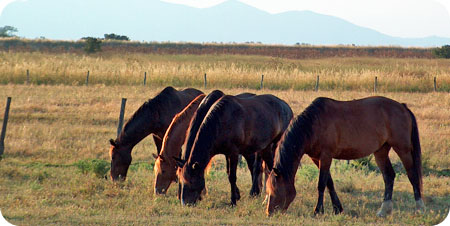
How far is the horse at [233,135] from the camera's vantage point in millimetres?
8445

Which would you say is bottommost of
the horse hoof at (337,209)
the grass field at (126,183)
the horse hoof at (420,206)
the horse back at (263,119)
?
the grass field at (126,183)

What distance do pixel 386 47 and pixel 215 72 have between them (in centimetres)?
4166

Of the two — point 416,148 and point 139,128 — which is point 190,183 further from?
point 416,148

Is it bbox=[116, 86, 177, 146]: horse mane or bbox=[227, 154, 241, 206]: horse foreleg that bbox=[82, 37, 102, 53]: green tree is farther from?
bbox=[227, 154, 241, 206]: horse foreleg

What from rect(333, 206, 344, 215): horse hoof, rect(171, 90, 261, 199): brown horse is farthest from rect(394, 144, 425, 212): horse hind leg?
rect(171, 90, 261, 199): brown horse

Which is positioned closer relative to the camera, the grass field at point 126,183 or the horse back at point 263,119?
the grass field at point 126,183

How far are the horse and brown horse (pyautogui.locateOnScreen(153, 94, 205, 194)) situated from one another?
1.09 m

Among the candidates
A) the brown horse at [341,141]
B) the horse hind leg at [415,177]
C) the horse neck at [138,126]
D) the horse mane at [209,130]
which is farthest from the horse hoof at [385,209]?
the horse neck at [138,126]

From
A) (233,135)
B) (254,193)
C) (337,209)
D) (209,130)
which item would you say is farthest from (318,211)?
(209,130)

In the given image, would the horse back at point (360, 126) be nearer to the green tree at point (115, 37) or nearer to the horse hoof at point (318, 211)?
the horse hoof at point (318, 211)

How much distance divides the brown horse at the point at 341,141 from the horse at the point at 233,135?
1.06 meters

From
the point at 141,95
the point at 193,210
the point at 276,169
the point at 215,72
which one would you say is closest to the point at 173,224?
the point at 193,210

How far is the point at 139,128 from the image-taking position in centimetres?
1085

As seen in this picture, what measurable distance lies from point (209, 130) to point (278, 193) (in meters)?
1.48
